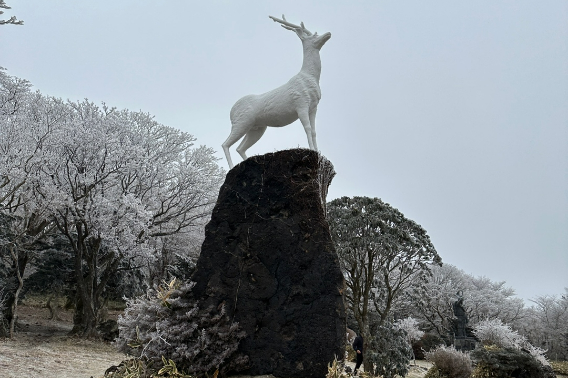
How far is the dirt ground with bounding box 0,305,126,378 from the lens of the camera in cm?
719

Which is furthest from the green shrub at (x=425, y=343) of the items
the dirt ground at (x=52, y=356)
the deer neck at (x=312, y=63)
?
the deer neck at (x=312, y=63)

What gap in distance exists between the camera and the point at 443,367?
10.0m

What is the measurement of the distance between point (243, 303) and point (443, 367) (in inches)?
298

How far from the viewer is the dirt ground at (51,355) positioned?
23.6 ft

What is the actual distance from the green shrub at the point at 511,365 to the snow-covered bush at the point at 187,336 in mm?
7050

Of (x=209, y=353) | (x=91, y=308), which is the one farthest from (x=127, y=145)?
(x=209, y=353)

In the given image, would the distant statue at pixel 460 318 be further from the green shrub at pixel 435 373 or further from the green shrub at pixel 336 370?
the green shrub at pixel 336 370

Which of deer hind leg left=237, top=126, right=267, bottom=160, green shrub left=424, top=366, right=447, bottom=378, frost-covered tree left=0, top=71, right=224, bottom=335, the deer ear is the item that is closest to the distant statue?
green shrub left=424, top=366, right=447, bottom=378

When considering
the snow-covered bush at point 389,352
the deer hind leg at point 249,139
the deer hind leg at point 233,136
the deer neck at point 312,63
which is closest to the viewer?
the deer neck at point 312,63

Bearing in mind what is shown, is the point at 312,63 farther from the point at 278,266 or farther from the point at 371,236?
the point at 371,236

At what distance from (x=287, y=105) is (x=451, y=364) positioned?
8068mm

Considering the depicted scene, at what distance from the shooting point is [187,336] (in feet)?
15.1

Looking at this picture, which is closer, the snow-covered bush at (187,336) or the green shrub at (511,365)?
the snow-covered bush at (187,336)

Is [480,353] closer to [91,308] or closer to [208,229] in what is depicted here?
[208,229]
